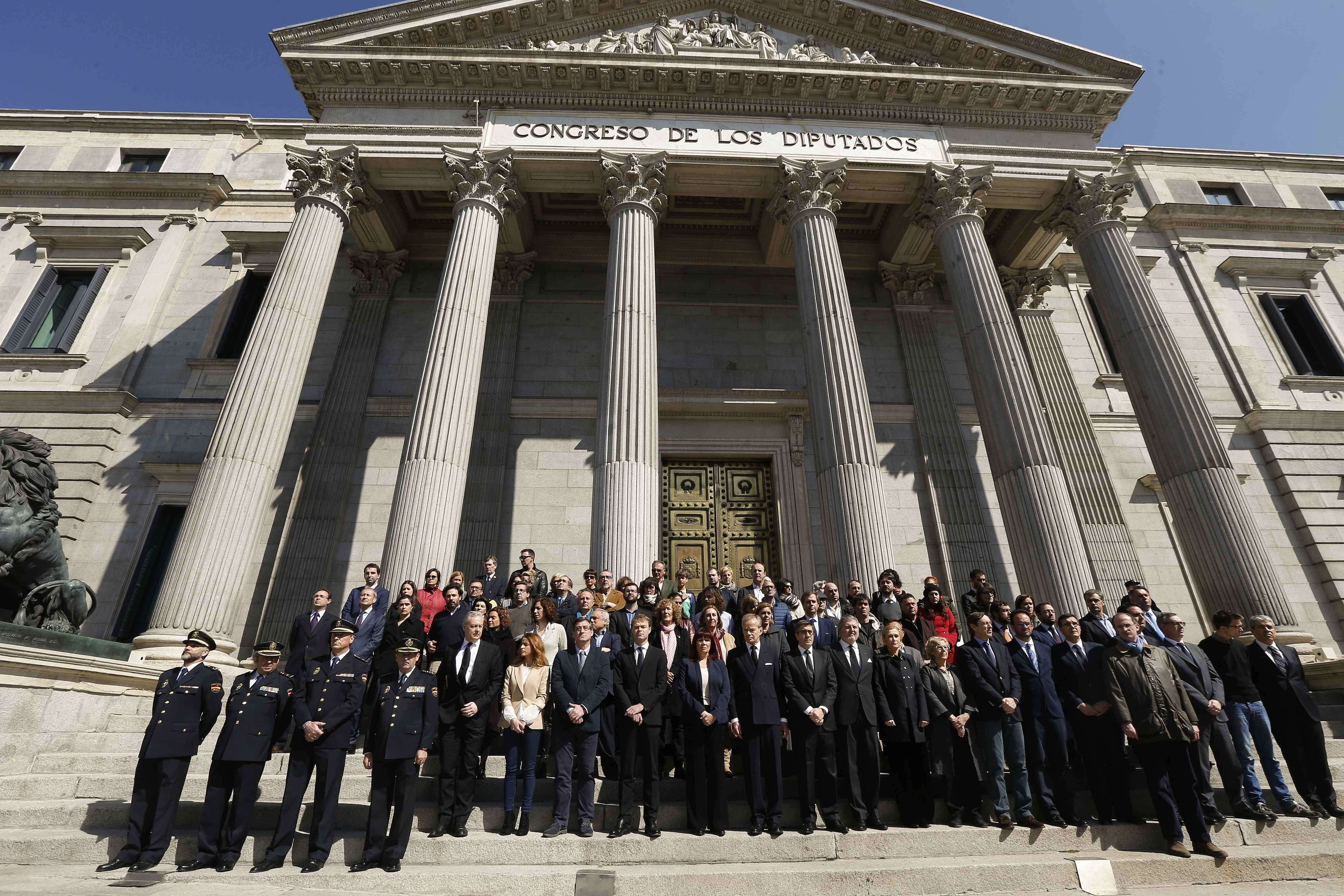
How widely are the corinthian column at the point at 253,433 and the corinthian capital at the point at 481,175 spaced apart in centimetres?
223

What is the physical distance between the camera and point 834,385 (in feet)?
42.5

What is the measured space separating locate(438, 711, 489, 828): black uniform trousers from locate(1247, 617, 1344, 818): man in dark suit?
25.4ft

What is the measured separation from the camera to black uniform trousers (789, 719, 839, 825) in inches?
240

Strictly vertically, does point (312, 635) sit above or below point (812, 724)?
above

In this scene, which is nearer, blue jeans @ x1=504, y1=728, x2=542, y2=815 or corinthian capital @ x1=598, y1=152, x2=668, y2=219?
blue jeans @ x1=504, y1=728, x2=542, y2=815

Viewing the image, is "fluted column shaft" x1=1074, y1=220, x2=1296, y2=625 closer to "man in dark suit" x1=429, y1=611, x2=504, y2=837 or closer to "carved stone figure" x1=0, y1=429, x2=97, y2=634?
"man in dark suit" x1=429, y1=611, x2=504, y2=837

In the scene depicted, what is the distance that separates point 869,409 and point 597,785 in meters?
8.38

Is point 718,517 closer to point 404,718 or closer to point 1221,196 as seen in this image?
point 404,718

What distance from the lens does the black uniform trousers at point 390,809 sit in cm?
550

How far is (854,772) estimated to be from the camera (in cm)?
627

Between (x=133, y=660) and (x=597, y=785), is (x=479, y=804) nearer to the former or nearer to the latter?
(x=597, y=785)

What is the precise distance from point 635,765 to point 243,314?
681 inches

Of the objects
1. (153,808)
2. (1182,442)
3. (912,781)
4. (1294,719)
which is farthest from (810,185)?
(153,808)

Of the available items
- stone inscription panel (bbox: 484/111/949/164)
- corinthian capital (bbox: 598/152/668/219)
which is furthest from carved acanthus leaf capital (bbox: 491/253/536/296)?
corinthian capital (bbox: 598/152/668/219)
